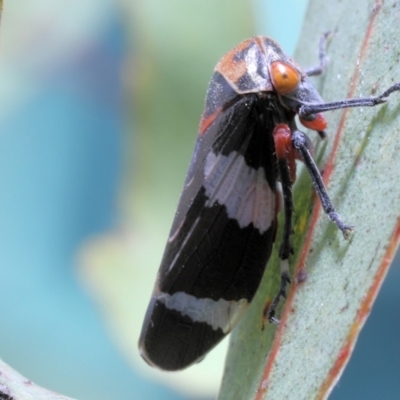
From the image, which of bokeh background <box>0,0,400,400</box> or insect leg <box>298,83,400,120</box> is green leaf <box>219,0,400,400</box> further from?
bokeh background <box>0,0,400,400</box>

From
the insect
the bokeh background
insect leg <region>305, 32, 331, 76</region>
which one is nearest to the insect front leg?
the insect

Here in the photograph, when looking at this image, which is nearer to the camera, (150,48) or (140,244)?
(150,48)

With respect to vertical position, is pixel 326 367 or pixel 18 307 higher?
pixel 18 307

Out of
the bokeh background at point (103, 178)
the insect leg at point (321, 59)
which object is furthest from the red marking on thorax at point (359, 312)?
the bokeh background at point (103, 178)

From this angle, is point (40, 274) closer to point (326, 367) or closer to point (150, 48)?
point (150, 48)

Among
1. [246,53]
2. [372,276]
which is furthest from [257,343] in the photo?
[246,53]

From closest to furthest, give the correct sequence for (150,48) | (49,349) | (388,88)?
(388,88) → (150,48) → (49,349)

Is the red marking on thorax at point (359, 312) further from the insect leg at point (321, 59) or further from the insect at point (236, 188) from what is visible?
the insect leg at point (321, 59)
